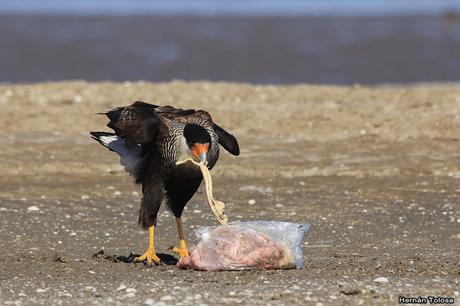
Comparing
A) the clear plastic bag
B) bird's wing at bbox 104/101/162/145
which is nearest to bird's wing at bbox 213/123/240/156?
bird's wing at bbox 104/101/162/145

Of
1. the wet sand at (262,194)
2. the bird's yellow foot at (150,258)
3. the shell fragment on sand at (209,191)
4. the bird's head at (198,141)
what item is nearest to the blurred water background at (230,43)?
the wet sand at (262,194)

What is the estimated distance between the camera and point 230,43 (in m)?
29.7

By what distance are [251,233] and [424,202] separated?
368 centimetres

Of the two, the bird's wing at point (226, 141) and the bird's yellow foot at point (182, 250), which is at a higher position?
the bird's wing at point (226, 141)

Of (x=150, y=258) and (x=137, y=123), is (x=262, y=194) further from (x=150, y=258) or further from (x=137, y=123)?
(x=137, y=123)

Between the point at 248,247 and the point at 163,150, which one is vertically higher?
the point at 163,150

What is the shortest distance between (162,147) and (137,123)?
308mm

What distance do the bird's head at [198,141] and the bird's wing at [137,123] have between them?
477 mm

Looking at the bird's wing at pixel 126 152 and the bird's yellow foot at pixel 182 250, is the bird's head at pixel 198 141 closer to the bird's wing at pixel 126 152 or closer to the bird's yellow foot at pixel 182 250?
the bird's wing at pixel 126 152

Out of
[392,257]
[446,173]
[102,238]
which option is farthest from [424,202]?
[102,238]

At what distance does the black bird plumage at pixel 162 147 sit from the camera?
8.68m

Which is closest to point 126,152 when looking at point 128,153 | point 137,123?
point 128,153

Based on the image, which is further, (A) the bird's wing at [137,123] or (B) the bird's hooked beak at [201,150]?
(A) the bird's wing at [137,123]

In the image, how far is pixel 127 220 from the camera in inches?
436
